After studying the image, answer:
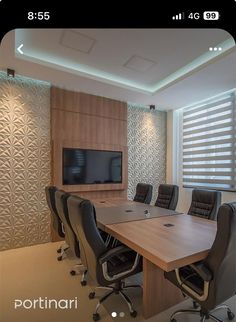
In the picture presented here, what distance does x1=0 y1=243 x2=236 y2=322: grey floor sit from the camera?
5.20 ft

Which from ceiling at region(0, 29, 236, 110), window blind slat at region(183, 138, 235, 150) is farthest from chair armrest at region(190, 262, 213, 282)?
window blind slat at region(183, 138, 235, 150)

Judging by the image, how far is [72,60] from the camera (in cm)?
280

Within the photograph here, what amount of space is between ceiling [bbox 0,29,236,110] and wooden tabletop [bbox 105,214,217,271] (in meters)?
1.79

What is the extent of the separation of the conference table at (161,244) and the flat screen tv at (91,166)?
1.52m

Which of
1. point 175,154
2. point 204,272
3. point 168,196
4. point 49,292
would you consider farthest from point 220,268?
point 175,154

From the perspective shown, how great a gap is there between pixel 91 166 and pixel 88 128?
758 millimetres

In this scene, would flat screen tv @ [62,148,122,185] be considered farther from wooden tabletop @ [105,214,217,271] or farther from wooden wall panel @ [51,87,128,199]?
wooden tabletop @ [105,214,217,271]

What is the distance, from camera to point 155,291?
5.47 ft

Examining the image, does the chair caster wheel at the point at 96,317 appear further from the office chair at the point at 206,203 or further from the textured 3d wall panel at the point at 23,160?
the textured 3d wall panel at the point at 23,160

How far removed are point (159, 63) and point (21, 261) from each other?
3.45 meters

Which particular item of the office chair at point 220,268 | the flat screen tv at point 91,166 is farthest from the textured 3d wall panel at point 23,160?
the office chair at point 220,268

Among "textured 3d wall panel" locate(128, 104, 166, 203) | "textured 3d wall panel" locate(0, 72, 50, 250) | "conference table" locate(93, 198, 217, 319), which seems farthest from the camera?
"textured 3d wall panel" locate(128, 104, 166, 203)
